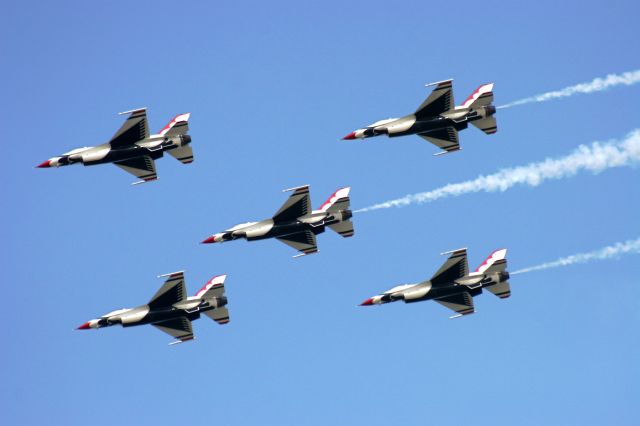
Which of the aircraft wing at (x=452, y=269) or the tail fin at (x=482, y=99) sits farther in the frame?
the tail fin at (x=482, y=99)

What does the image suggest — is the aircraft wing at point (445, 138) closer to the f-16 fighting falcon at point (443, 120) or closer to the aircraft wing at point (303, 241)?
the f-16 fighting falcon at point (443, 120)

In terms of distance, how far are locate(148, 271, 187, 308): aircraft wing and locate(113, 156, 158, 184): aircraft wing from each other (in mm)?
7355

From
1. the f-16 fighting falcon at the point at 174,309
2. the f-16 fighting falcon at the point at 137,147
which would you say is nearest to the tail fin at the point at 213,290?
the f-16 fighting falcon at the point at 174,309

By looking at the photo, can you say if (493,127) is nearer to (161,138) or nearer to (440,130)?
(440,130)

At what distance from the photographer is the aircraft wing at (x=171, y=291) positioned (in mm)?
140250

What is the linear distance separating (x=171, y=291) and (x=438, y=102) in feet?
77.3

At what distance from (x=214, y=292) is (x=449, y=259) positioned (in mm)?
17195

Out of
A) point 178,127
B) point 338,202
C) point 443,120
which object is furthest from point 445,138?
point 178,127

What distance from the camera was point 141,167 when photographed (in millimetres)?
140750

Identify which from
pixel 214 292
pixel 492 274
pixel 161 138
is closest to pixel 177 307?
pixel 214 292

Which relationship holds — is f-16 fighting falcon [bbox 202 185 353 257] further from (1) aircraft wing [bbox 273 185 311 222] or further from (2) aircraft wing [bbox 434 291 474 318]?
(2) aircraft wing [bbox 434 291 474 318]

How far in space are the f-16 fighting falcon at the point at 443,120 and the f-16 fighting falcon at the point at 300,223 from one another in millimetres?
5012

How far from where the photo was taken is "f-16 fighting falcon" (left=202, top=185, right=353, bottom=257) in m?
140

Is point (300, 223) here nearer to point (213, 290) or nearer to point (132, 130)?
point (213, 290)
